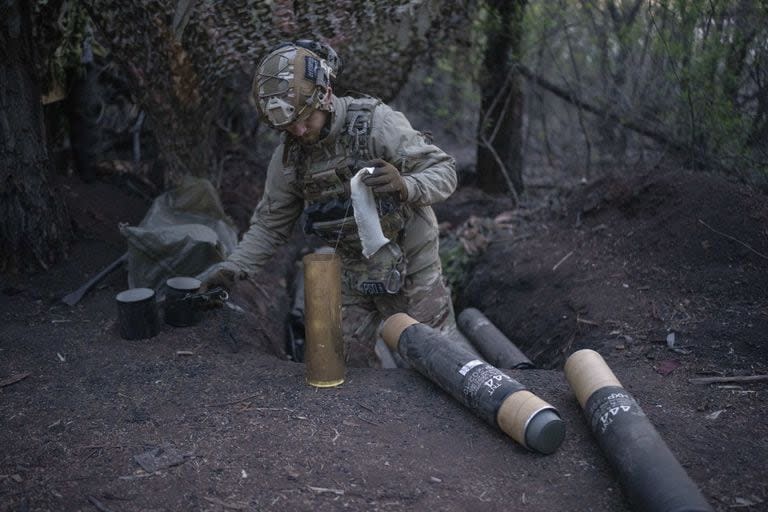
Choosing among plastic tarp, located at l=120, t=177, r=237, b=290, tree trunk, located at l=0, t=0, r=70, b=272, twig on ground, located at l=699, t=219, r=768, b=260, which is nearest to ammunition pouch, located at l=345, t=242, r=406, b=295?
plastic tarp, located at l=120, t=177, r=237, b=290

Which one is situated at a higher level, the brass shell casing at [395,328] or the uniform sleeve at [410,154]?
the uniform sleeve at [410,154]

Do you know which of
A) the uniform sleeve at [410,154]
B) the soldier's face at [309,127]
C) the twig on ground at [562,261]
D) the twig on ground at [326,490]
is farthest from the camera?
the twig on ground at [562,261]

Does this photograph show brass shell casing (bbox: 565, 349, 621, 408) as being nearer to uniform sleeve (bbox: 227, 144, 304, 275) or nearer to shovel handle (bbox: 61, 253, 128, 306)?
uniform sleeve (bbox: 227, 144, 304, 275)

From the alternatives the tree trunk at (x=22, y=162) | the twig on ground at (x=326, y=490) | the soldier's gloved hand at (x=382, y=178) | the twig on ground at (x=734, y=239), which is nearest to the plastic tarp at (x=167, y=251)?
the tree trunk at (x=22, y=162)

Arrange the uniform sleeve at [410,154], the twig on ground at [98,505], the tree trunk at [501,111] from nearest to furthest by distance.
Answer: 1. the twig on ground at [98,505]
2. the uniform sleeve at [410,154]
3. the tree trunk at [501,111]

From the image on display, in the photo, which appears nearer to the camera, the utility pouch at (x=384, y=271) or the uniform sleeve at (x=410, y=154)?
the uniform sleeve at (x=410, y=154)

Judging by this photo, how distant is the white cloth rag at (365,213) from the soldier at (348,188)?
0.15 feet

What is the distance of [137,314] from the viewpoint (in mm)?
3795

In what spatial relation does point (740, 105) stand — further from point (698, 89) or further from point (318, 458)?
point (318, 458)

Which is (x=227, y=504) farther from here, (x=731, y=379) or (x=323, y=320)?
(x=731, y=379)

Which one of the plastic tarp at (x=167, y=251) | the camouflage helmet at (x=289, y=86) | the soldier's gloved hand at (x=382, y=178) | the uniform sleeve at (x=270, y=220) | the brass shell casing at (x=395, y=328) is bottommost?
the brass shell casing at (x=395, y=328)

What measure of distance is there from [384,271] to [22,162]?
2545mm

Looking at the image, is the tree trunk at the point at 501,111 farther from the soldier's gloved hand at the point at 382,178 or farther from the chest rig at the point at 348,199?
the soldier's gloved hand at the point at 382,178

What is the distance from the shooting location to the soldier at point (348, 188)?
3270mm
